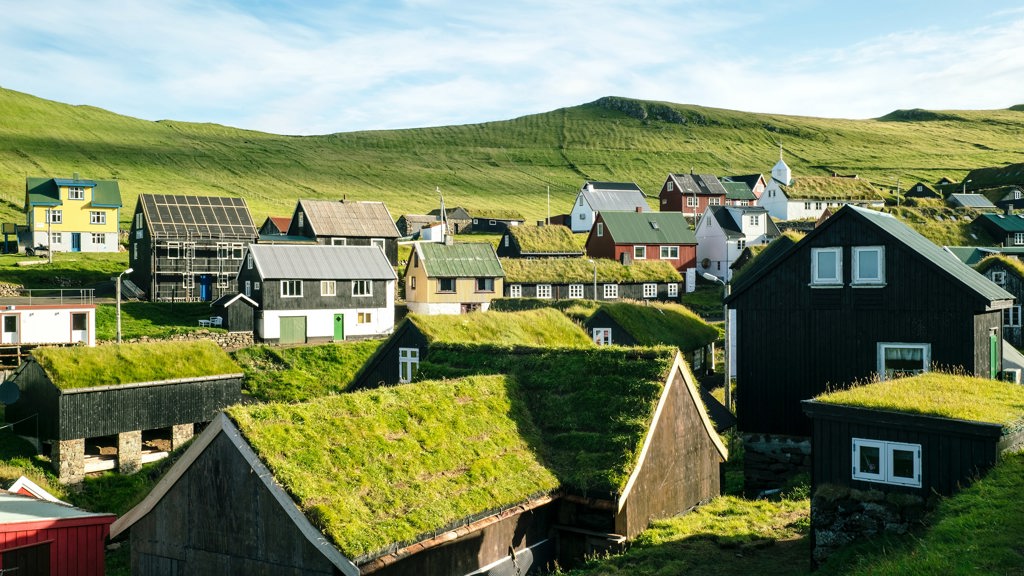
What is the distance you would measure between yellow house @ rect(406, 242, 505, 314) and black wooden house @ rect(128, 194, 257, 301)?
14232 mm

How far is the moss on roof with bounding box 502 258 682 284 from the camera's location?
2653 inches

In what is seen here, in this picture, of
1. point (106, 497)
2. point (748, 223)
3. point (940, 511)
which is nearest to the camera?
point (940, 511)

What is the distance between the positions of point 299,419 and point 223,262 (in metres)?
52.4

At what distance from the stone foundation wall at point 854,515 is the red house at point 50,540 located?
15.5 metres

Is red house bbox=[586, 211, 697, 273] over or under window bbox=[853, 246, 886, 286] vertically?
over

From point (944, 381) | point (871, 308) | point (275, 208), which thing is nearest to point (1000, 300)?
point (871, 308)

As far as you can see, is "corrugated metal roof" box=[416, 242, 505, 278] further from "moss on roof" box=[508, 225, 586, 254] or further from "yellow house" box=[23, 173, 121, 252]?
"yellow house" box=[23, 173, 121, 252]

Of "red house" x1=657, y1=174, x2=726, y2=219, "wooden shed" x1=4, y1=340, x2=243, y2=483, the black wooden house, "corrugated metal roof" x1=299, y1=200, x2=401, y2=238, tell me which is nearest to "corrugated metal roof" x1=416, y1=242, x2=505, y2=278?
"corrugated metal roof" x1=299, y1=200, x2=401, y2=238

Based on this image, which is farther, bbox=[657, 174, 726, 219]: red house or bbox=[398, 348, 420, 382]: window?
bbox=[657, 174, 726, 219]: red house

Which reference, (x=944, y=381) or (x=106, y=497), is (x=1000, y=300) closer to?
(x=944, y=381)

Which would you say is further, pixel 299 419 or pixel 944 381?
pixel 944 381

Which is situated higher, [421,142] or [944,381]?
[421,142]

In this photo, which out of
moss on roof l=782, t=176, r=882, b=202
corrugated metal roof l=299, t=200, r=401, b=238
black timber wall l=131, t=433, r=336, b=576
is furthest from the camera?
moss on roof l=782, t=176, r=882, b=202

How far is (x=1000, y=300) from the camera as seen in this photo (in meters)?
23.6
